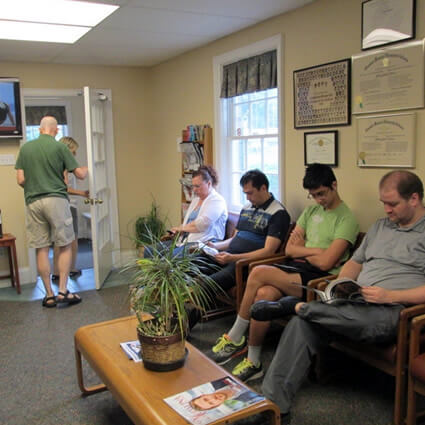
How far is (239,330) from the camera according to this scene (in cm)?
288

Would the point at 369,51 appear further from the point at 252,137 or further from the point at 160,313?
the point at 160,313

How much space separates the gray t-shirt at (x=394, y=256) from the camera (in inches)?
91.0

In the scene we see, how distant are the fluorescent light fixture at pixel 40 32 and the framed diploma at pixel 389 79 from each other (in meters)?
2.10

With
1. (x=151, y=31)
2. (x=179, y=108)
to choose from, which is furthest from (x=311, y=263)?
(x=179, y=108)

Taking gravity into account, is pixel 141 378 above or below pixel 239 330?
above

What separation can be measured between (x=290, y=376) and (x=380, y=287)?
63 cm

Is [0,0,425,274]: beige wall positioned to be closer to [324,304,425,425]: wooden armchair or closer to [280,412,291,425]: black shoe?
[324,304,425,425]: wooden armchair

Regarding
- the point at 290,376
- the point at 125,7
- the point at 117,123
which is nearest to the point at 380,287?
the point at 290,376

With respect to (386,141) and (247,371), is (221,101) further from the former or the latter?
(247,371)

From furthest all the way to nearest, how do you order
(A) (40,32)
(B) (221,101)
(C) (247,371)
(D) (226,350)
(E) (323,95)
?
1. (B) (221,101)
2. (A) (40,32)
3. (E) (323,95)
4. (D) (226,350)
5. (C) (247,371)

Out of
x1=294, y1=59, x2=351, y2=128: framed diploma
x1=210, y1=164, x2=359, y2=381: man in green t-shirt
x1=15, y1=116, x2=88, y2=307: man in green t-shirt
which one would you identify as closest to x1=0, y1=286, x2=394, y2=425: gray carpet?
x1=210, y1=164, x2=359, y2=381: man in green t-shirt

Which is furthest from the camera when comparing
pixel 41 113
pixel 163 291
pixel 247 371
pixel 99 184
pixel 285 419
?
pixel 41 113

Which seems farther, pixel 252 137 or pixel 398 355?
pixel 252 137

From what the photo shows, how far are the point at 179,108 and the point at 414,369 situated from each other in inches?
144
